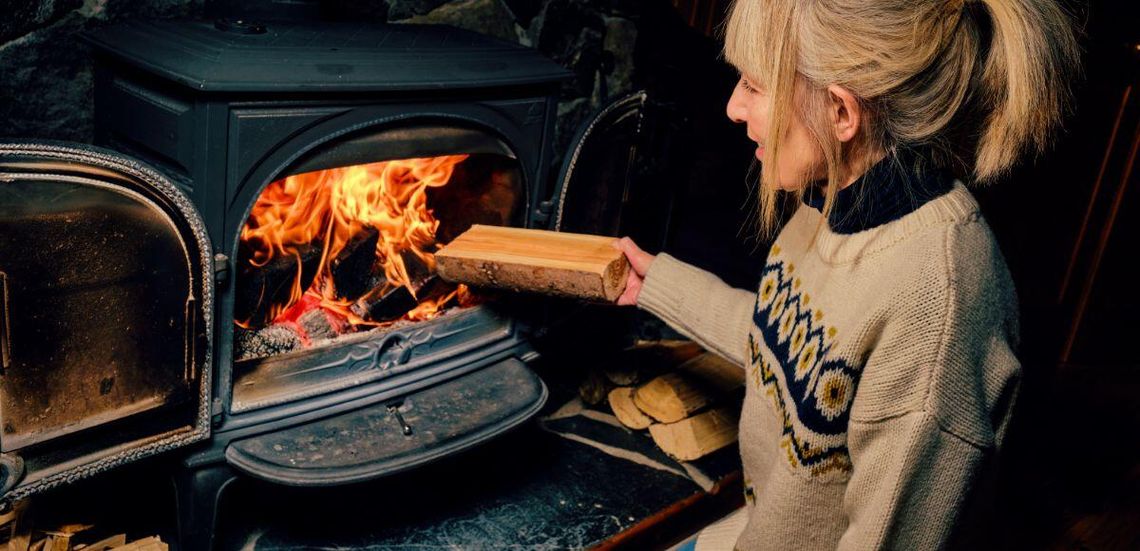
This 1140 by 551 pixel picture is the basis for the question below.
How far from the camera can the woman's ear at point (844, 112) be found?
1.15 metres

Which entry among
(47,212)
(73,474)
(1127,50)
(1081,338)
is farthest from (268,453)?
(1081,338)

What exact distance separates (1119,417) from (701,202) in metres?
1.56

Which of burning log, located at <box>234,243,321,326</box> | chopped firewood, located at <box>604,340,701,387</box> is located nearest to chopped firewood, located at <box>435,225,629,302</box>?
burning log, located at <box>234,243,321,326</box>

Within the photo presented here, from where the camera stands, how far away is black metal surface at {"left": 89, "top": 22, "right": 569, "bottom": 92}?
143 centimetres

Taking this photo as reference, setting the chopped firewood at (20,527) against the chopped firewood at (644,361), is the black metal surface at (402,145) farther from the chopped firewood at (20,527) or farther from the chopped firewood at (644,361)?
the chopped firewood at (644,361)

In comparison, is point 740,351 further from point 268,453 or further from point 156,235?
point 156,235

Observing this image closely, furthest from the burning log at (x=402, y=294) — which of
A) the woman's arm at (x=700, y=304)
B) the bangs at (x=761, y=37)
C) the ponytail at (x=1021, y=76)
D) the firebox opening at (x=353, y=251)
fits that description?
the ponytail at (x=1021, y=76)

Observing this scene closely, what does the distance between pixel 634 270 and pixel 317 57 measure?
697mm

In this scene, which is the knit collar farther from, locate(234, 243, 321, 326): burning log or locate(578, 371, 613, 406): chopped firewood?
locate(578, 371, 613, 406): chopped firewood

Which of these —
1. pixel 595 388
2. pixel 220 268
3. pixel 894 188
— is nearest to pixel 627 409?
pixel 595 388

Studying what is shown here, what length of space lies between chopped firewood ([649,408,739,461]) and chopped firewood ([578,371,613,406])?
0.60 ft

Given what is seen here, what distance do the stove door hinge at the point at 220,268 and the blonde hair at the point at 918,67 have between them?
2.89 ft

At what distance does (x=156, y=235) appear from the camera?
1408mm

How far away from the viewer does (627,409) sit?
247 cm
